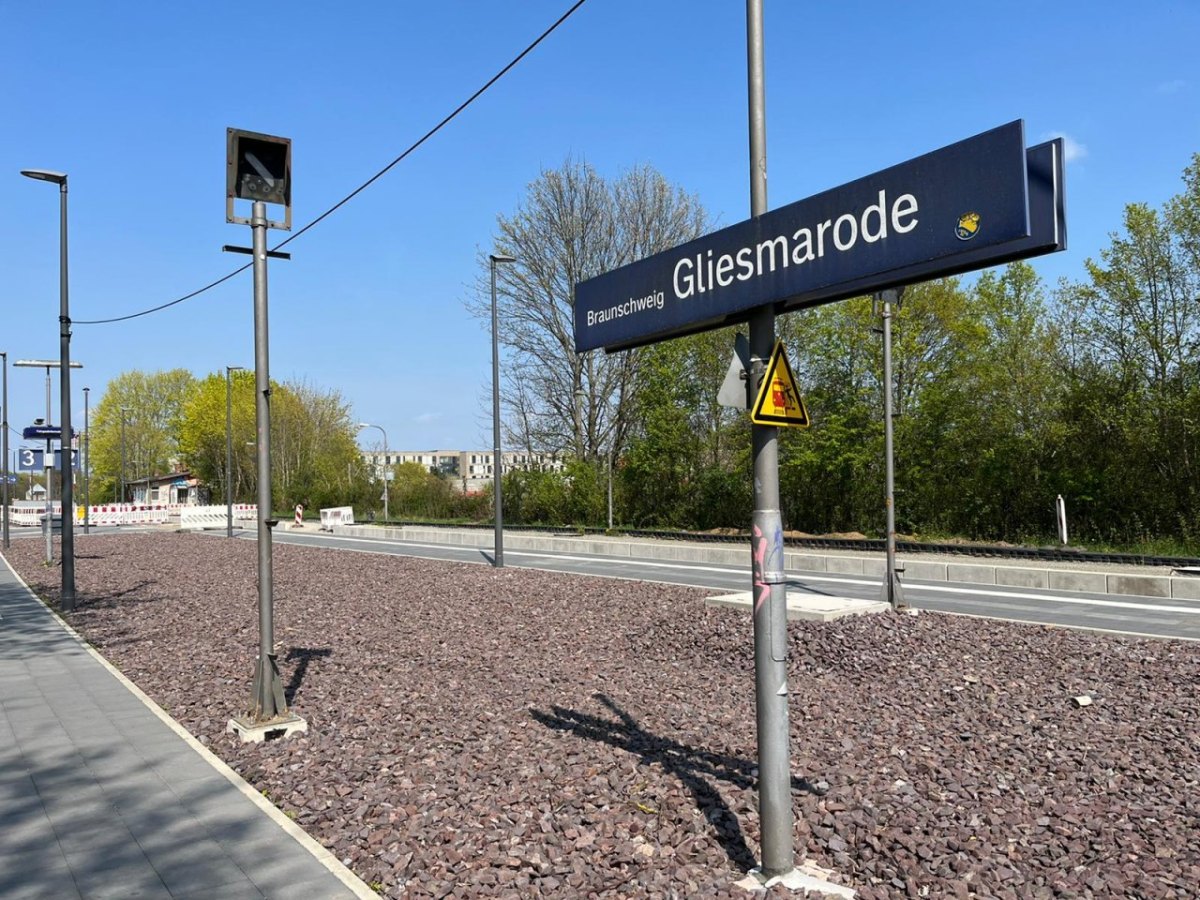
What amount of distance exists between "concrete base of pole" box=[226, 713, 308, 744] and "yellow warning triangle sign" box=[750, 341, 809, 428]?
4352 millimetres

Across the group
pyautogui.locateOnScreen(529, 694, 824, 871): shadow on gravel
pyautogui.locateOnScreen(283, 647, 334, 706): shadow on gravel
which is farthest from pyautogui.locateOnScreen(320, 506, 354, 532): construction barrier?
pyautogui.locateOnScreen(529, 694, 824, 871): shadow on gravel

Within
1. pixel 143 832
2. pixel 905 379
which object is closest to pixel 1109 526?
pixel 905 379

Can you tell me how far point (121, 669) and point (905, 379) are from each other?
23.1 meters

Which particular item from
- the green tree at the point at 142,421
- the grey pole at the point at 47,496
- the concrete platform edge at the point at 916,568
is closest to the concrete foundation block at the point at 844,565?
the concrete platform edge at the point at 916,568

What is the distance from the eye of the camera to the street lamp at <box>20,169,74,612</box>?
45.7ft

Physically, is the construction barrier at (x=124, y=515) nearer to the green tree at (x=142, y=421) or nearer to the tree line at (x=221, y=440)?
the tree line at (x=221, y=440)

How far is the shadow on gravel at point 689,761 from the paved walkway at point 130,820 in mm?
1643

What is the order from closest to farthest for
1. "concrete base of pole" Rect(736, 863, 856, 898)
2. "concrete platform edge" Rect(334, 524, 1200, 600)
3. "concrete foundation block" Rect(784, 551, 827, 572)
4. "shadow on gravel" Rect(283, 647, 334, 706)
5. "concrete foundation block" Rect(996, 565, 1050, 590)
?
"concrete base of pole" Rect(736, 863, 856, 898), "shadow on gravel" Rect(283, 647, 334, 706), "concrete platform edge" Rect(334, 524, 1200, 600), "concrete foundation block" Rect(996, 565, 1050, 590), "concrete foundation block" Rect(784, 551, 827, 572)

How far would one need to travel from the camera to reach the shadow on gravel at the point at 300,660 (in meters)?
7.87

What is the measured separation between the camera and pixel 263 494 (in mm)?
6617

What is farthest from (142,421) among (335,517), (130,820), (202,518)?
(130,820)

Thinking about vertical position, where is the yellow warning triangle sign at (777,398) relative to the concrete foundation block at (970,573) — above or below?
above

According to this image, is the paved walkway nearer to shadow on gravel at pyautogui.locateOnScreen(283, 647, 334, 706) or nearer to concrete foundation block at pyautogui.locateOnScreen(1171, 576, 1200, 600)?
shadow on gravel at pyautogui.locateOnScreen(283, 647, 334, 706)

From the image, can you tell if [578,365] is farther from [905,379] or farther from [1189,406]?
[1189,406]
